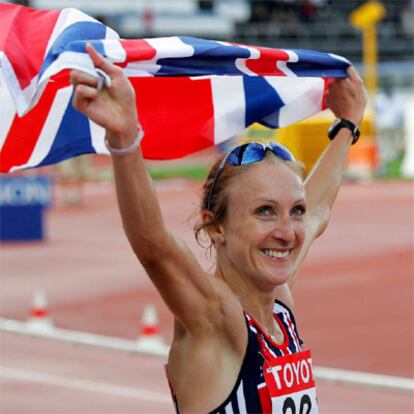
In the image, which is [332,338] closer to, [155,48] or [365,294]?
[365,294]

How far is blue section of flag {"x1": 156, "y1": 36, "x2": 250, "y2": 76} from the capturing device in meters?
4.14

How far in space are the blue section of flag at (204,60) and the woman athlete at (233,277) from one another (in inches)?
15.3

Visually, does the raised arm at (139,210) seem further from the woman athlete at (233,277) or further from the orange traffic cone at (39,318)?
the orange traffic cone at (39,318)

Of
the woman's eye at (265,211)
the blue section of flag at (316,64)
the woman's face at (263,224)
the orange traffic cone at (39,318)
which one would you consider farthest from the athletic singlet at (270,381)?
the orange traffic cone at (39,318)

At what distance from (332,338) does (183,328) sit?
8886 millimetres

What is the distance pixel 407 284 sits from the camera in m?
16.0

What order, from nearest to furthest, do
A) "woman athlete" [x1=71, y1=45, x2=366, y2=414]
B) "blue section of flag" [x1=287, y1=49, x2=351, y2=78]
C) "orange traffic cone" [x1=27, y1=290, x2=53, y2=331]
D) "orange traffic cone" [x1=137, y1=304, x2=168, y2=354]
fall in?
1. "woman athlete" [x1=71, y1=45, x2=366, y2=414]
2. "blue section of flag" [x1=287, y1=49, x2=351, y2=78]
3. "orange traffic cone" [x1=137, y1=304, x2=168, y2=354]
4. "orange traffic cone" [x1=27, y1=290, x2=53, y2=331]

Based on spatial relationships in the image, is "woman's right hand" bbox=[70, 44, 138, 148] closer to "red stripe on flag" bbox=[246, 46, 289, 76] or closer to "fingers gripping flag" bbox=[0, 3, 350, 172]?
"fingers gripping flag" bbox=[0, 3, 350, 172]

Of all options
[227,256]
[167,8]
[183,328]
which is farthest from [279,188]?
[167,8]

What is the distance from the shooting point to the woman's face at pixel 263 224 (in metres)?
3.74

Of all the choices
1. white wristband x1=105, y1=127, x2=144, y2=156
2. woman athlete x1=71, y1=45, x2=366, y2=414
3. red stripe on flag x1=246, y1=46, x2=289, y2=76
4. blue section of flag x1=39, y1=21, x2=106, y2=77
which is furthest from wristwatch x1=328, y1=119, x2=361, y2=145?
white wristband x1=105, y1=127, x2=144, y2=156

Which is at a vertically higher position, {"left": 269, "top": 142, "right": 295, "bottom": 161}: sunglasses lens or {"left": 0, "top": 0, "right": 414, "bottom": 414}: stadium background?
{"left": 269, "top": 142, "right": 295, "bottom": 161}: sunglasses lens

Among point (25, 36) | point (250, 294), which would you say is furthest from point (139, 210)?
point (25, 36)

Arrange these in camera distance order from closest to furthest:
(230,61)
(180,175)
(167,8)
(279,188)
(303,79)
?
(279,188), (230,61), (303,79), (180,175), (167,8)
